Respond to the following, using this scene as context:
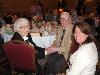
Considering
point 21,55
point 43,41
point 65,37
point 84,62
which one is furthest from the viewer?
point 43,41

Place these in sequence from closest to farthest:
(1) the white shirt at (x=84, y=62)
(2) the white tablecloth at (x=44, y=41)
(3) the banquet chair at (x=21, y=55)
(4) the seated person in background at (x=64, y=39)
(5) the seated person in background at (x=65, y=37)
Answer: (1) the white shirt at (x=84, y=62), (3) the banquet chair at (x=21, y=55), (4) the seated person in background at (x=64, y=39), (5) the seated person in background at (x=65, y=37), (2) the white tablecloth at (x=44, y=41)

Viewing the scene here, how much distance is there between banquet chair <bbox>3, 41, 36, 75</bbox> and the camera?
4156mm

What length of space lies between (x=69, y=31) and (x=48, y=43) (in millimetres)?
1162

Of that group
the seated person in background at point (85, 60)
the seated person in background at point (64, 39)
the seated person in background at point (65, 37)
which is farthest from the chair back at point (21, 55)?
the seated person in background at point (85, 60)

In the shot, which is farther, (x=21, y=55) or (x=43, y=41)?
(x=43, y=41)

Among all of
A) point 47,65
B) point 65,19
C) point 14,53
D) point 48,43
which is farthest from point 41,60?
point 48,43

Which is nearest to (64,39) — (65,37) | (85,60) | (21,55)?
(65,37)

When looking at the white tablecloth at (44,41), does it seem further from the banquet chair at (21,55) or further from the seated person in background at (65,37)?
the banquet chair at (21,55)

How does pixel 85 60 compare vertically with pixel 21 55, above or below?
above

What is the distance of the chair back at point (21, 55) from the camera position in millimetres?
4156

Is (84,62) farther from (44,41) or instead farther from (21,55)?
(44,41)

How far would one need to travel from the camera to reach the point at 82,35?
318cm

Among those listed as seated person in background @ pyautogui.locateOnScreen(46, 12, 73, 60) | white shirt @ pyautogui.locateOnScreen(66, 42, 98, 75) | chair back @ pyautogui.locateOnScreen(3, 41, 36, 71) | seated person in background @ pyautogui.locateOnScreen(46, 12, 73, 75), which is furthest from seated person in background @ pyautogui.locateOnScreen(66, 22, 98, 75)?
seated person in background @ pyautogui.locateOnScreen(46, 12, 73, 60)

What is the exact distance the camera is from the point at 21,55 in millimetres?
4254
